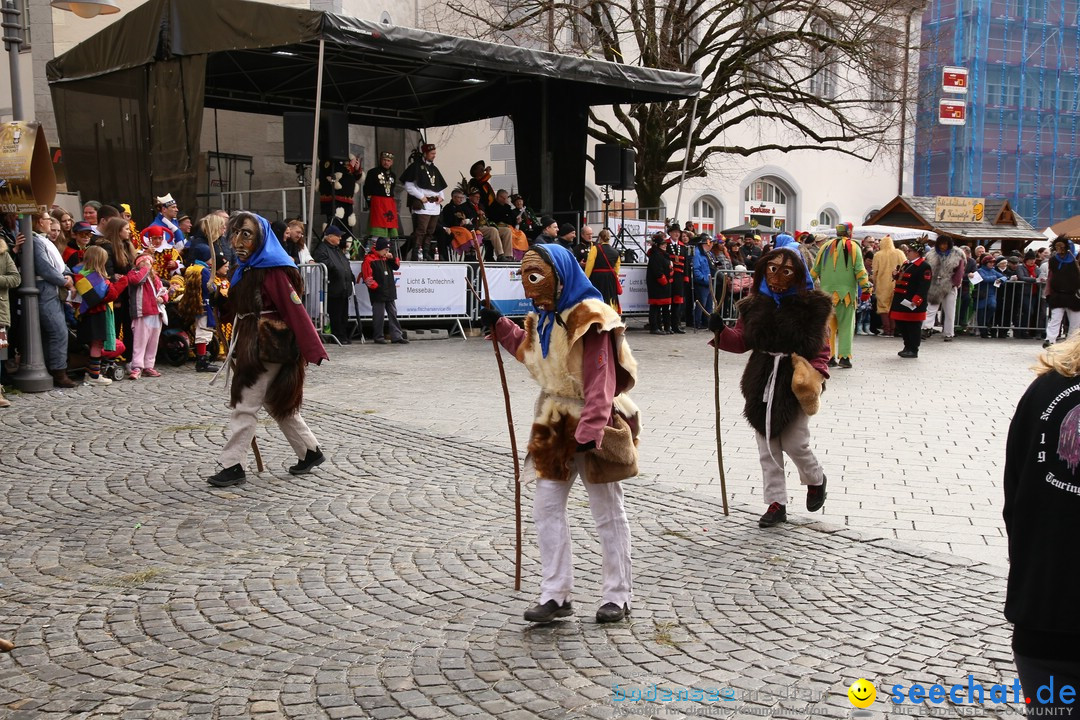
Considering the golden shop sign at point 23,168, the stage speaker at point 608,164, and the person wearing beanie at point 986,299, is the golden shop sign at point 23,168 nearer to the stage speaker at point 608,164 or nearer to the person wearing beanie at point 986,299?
the stage speaker at point 608,164

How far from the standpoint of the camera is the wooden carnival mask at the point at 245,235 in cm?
702

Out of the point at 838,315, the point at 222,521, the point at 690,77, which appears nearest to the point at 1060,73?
the point at 690,77

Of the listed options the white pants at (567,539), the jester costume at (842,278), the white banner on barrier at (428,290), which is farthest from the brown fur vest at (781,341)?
the white banner on barrier at (428,290)

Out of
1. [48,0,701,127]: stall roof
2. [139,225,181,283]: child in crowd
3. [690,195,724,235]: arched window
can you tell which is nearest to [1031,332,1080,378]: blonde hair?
[139,225,181,283]: child in crowd

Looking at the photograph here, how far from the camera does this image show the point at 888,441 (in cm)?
867

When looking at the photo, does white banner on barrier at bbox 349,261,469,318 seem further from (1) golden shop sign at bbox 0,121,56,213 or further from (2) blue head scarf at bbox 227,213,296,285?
(2) blue head scarf at bbox 227,213,296,285

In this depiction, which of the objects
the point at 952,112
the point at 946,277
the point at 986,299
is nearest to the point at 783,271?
the point at 946,277

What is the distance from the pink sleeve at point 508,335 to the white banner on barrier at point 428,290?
11096 mm

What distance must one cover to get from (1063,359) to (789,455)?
3.75 meters

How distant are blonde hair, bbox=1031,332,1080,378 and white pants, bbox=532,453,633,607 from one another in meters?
2.40

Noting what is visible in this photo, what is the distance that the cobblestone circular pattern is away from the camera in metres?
3.89

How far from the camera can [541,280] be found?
15.0ft

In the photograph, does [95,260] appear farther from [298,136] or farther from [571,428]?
[571,428]

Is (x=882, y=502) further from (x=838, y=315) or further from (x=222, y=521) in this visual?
(x=838, y=315)
